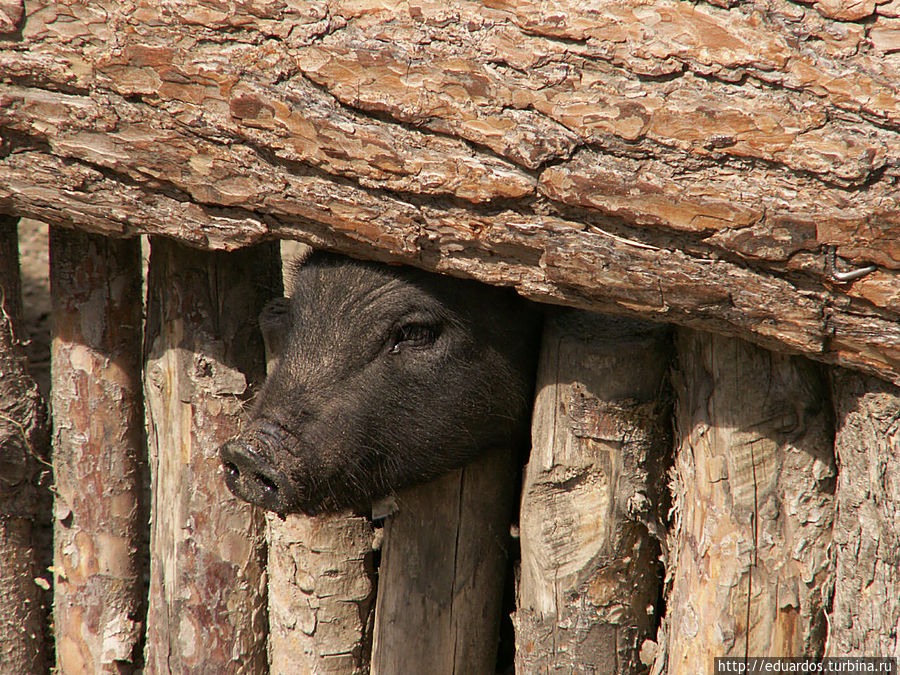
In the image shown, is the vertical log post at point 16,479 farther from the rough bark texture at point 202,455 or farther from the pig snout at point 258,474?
the pig snout at point 258,474

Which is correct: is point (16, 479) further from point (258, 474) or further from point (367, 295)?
point (367, 295)

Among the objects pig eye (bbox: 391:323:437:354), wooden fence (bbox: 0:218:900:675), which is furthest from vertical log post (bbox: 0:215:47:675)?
pig eye (bbox: 391:323:437:354)

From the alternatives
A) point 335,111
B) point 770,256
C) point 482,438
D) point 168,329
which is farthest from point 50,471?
point 770,256

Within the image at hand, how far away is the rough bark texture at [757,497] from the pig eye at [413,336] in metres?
0.73

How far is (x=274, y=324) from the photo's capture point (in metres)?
2.85

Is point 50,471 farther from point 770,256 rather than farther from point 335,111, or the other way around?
point 770,256

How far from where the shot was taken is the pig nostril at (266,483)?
8.02ft

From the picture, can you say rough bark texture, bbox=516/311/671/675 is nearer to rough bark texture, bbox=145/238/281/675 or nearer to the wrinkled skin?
the wrinkled skin

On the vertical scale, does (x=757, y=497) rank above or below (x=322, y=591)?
above

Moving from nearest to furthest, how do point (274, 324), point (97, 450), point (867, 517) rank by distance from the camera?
point (867, 517)
point (274, 324)
point (97, 450)

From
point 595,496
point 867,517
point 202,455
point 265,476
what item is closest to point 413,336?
point 265,476

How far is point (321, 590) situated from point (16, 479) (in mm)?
1190

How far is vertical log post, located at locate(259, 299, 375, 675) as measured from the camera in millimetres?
3041

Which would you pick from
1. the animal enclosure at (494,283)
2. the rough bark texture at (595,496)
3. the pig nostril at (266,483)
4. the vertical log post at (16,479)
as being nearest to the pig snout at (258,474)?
the pig nostril at (266,483)
